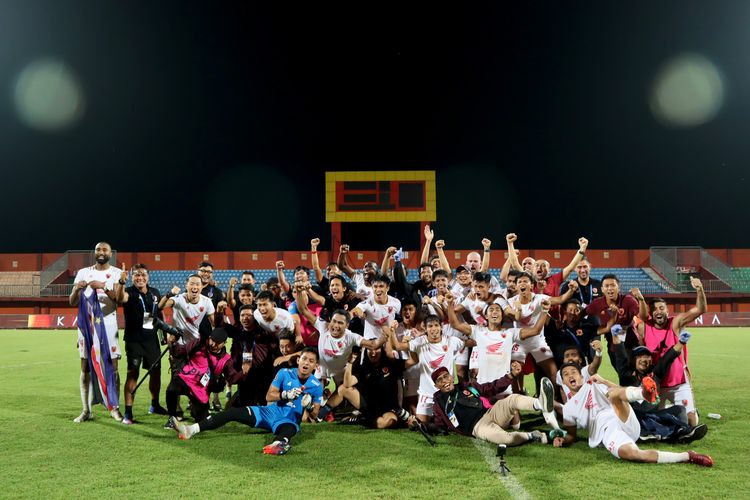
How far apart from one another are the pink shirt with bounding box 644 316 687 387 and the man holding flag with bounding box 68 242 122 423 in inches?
278

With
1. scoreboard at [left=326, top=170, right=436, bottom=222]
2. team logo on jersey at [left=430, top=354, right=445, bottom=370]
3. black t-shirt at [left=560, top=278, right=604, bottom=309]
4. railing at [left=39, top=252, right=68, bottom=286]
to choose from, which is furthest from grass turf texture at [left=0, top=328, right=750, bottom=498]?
railing at [left=39, top=252, right=68, bottom=286]

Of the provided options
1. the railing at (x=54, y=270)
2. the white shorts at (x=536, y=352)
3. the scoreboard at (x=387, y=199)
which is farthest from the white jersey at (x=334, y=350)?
the railing at (x=54, y=270)

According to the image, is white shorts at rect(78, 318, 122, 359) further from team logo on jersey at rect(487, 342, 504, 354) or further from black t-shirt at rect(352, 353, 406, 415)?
team logo on jersey at rect(487, 342, 504, 354)

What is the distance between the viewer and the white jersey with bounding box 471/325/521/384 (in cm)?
705

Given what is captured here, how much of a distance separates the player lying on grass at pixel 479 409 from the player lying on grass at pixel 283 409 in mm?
1496

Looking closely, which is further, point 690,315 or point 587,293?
point 587,293

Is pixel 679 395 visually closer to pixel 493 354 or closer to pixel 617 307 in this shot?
pixel 617 307

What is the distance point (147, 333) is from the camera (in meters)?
7.88

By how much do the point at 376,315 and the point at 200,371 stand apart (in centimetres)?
251

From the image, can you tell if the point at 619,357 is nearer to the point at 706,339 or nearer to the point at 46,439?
the point at 46,439

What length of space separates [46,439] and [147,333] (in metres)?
1.83

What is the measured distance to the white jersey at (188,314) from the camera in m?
8.07

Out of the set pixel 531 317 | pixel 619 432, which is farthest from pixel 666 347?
pixel 619 432

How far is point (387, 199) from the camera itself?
33344 millimetres
